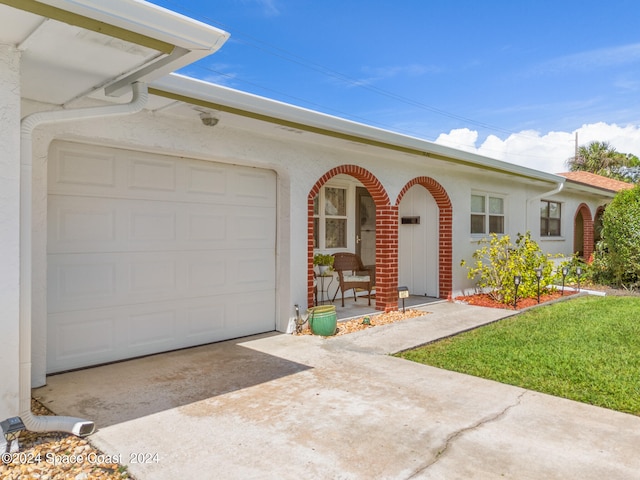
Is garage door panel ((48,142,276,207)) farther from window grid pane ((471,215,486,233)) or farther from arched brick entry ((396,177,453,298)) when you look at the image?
window grid pane ((471,215,486,233))

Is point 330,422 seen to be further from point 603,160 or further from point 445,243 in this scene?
point 603,160

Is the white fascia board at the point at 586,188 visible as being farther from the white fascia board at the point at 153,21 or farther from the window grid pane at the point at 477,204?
the white fascia board at the point at 153,21

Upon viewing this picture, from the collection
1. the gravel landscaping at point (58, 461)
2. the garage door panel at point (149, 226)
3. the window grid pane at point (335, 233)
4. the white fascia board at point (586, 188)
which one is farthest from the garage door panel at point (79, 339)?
the white fascia board at point (586, 188)

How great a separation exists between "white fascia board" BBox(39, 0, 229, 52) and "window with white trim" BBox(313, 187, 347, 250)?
223 inches

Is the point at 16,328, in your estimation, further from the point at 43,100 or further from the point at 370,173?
the point at 370,173

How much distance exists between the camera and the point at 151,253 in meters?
5.34

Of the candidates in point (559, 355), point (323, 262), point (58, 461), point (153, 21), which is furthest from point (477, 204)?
point (58, 461)

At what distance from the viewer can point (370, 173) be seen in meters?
7.57

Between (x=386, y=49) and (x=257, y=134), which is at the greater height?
(x=386, y=49)

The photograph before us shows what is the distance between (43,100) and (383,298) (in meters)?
5.71

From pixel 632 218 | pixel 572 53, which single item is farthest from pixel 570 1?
pixel 632 218

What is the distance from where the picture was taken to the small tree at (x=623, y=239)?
35.9 feet

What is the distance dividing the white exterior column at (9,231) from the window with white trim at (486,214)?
8939 mm

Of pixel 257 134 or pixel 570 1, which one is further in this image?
pixel 570 1
